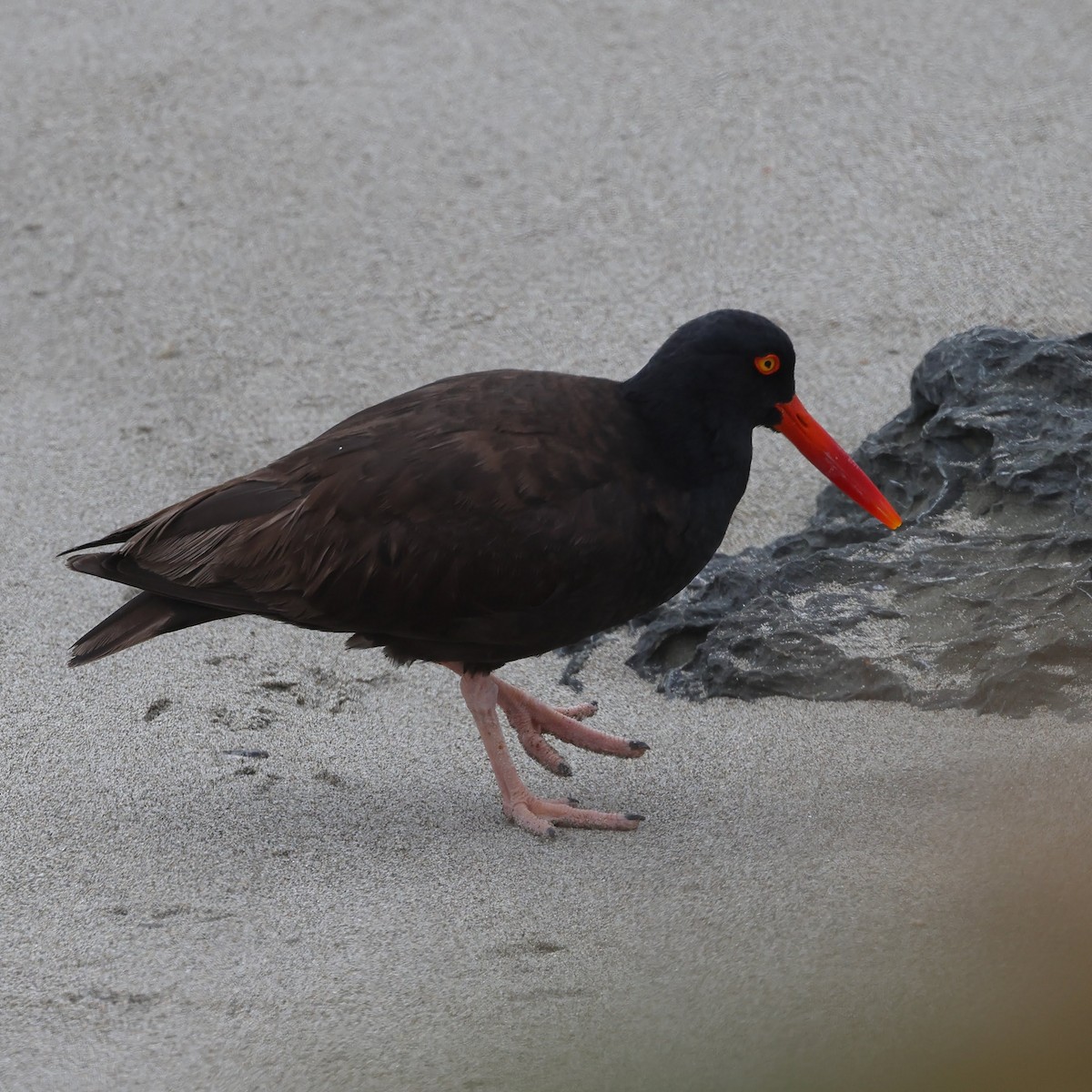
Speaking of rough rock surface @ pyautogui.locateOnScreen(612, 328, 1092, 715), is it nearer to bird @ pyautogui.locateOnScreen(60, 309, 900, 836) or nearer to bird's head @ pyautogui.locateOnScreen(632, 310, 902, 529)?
bird @ pyautogui.locateOnScreen(60, 309, 900, 836)

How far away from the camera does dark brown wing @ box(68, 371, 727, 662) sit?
3.54m

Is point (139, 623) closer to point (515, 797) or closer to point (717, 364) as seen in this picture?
point (515, 797)

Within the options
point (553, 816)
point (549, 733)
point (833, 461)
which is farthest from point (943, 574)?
point (553, 816)

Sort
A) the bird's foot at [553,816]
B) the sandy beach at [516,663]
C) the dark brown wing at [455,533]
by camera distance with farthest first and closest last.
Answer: the bird's foot at [553,816], the dark brown wing at [455,533], the sandy beach at [516,663]

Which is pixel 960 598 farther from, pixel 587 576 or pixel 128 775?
pixel 128 775

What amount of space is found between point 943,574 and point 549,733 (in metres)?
1.22

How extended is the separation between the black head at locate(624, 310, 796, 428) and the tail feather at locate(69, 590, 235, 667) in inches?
49.4

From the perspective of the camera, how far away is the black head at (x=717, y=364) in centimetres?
378

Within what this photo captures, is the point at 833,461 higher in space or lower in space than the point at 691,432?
lower

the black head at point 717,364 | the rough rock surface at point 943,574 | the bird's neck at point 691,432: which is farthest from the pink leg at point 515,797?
the black head at point 717,364

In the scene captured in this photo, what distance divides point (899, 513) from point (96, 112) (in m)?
4.86

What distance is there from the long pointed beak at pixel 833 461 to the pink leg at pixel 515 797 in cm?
108

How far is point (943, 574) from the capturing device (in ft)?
13.8

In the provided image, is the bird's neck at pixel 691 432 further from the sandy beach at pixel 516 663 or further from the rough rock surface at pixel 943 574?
the sandy beach at pixel 516 663
